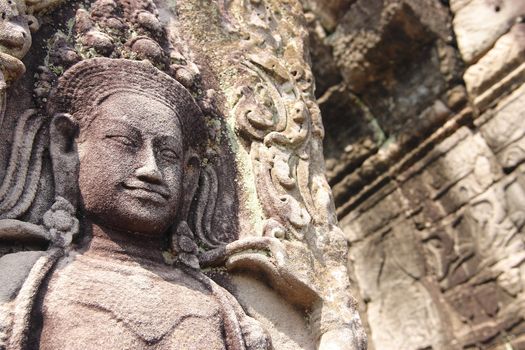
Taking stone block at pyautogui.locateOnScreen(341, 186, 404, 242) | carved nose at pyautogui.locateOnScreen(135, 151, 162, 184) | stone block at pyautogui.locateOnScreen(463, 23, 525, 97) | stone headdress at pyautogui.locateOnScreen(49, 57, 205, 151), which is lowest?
carved nose at pyautogui.locateOnScreen(135, 151, 162, 184)

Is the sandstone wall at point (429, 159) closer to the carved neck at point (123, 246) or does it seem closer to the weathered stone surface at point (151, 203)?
the weathered stone surface at point (151, 203)

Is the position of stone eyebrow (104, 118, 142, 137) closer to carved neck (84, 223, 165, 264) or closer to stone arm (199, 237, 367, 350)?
carved neck (84, 223, 165, 264)

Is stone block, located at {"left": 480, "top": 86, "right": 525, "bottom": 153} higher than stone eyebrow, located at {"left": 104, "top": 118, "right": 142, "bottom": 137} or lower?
higher

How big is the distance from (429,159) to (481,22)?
1.02 meters

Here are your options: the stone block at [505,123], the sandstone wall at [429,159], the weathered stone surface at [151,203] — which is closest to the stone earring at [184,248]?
the weathered stone surface at [151,203]

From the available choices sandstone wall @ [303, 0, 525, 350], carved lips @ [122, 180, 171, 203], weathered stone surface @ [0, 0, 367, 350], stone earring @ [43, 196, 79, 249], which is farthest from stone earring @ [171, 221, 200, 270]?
sandstone wall @ [303, 0, 525, 350]

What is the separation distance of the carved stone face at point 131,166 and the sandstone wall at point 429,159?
2858mm

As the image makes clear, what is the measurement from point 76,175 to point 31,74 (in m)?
0.37

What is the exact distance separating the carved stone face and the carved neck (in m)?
0.02

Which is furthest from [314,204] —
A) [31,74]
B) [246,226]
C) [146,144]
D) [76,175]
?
[31,74]

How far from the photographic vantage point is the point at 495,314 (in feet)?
13.4

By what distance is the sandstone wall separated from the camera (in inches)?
166

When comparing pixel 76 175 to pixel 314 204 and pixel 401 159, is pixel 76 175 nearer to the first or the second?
pixel 314 204

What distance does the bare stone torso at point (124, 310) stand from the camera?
1.48m
